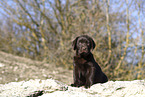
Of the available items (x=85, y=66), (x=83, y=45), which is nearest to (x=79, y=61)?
(x=85, y=66)

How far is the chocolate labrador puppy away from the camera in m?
4.44

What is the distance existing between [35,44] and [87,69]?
1157cm

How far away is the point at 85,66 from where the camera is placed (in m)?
4.51

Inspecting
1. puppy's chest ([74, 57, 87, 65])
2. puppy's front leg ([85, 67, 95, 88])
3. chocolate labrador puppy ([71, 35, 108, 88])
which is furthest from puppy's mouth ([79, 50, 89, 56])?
puppy's front leg ([85, 67, 95, 88])

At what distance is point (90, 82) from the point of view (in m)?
4.41

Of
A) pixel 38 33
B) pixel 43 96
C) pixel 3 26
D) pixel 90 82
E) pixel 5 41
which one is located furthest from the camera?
pixel 3 26

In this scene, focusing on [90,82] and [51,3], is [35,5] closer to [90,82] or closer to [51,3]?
[51,3]

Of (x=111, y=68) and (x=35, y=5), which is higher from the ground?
(x=35, y=5)

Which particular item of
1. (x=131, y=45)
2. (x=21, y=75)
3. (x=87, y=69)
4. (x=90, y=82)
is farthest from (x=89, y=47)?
(x=131, y=45)

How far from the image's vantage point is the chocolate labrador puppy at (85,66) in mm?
4438

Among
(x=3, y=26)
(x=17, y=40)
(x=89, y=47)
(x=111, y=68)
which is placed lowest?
(x=111, y=68)

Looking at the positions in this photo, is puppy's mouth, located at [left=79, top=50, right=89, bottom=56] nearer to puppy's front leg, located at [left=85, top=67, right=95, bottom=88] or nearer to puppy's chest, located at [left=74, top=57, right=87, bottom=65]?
puppy's chest, located at [left=74, top=57, right=87, bottom=65]

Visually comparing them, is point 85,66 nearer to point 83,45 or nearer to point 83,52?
point 83,52

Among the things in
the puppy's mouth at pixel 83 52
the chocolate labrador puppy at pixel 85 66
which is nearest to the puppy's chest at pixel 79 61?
the chocolate labrador puppy at pixel 85 66
